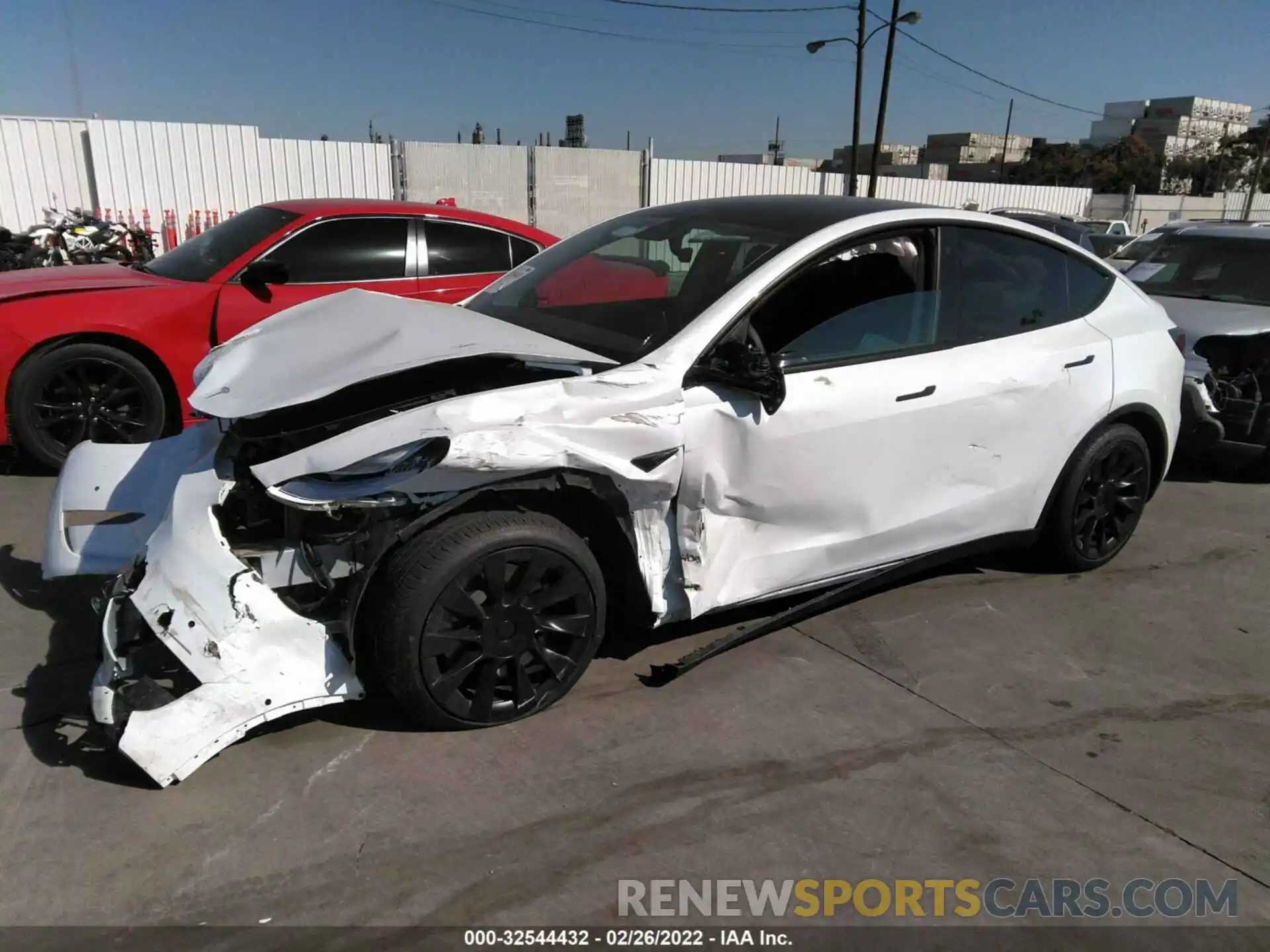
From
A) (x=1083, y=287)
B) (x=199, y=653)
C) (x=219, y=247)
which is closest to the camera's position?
(x=199, y=653)

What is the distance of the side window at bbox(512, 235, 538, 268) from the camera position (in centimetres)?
644

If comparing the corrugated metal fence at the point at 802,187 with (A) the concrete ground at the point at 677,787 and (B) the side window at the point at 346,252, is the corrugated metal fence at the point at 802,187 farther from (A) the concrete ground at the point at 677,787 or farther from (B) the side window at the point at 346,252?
(A) the concrete ground at the point at 677,787

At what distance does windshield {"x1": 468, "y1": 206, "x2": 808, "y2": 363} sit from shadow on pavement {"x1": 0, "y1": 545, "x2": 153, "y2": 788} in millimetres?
2048

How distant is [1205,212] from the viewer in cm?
3828

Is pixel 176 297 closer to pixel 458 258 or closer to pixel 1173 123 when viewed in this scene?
pixel 458 258

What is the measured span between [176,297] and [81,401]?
2.65 ft

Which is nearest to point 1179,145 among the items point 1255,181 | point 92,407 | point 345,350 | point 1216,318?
point 1255,181

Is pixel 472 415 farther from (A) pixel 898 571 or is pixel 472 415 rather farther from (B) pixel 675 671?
(A) pixel 898 571

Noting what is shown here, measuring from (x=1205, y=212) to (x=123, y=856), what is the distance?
46.0 m

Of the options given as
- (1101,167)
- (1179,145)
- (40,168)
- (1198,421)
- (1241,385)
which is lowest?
(1198,421)

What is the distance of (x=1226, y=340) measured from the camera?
6184 mm

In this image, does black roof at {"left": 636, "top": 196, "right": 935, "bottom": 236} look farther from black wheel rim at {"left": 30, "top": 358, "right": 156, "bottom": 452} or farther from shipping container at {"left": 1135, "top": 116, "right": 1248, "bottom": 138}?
shipping container at {"left": 1135, "top": 116, "right": 1248, "bottom": 138}

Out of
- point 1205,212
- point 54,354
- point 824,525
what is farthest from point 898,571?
point 1205,212

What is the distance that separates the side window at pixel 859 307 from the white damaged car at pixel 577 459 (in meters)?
0.01
